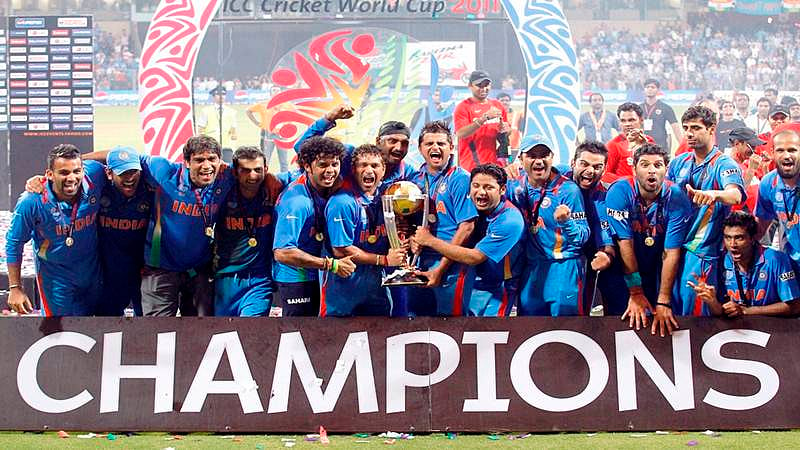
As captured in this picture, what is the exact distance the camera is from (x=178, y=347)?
585 centimetres

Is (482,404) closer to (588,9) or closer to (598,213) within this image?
(598,213)

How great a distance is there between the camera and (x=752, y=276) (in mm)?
6320

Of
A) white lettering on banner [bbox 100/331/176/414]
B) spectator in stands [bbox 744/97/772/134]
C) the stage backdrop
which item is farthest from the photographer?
spectator in stands [bbox 744/97/772/134]

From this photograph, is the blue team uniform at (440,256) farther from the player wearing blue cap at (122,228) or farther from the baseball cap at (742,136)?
the baseball cap at (742,136)

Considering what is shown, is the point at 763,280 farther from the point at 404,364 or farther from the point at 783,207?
the point at 404,364

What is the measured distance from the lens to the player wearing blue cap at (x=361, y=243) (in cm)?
600

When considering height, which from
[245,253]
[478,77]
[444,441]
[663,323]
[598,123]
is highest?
[478,77]

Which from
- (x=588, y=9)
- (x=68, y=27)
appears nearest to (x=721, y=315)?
(x=588, y=9)

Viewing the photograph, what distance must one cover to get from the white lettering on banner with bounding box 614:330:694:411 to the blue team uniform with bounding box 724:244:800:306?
64cm

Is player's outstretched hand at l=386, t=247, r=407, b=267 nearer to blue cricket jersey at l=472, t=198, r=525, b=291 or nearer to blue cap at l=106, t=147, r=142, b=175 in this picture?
blue cricket jersey at l=472, t=198, r=525, b=291

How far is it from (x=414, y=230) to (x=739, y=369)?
190 centimetres

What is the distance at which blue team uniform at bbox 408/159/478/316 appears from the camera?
6.26 m

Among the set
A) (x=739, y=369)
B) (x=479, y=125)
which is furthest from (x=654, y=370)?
(x=479, y=125)

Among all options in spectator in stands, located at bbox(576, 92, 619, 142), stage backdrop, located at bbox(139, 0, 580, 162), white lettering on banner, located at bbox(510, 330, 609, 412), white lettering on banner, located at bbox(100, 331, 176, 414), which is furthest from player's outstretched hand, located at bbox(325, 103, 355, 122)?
spectator in stands, located at bbox(576, 92, 619, 142)
